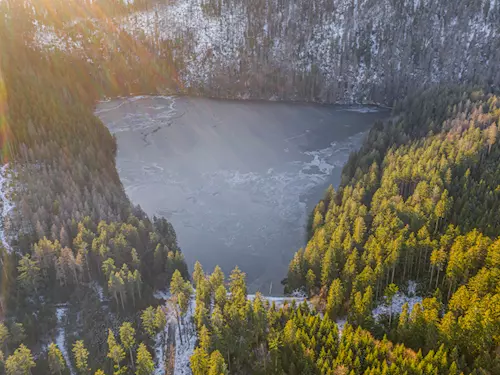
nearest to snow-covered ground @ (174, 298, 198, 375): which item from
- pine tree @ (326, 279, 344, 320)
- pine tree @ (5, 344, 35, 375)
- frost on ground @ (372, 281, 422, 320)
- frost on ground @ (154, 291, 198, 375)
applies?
frost on ground @ (154, 291, 198, 375)

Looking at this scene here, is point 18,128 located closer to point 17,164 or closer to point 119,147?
point 17,164

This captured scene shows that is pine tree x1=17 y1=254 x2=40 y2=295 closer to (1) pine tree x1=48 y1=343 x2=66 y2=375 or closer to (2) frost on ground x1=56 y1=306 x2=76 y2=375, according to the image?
(2) frost on ground x1=56 y1=306 x2=76 y2=375

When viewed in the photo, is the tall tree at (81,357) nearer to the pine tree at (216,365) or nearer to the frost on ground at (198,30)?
the pine tree at (216,365)

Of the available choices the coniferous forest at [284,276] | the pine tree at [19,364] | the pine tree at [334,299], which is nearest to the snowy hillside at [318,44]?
the coniferous forest at [284,276]

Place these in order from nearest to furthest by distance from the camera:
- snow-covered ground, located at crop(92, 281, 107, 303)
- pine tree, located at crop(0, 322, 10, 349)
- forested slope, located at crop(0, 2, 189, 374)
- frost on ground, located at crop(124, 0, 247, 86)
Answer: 1. pine tree, located at crop(0, 322, 10, 349)
2. forested slope, located at crop(0, 2, 189, 374)
3. snow-covered ground, located at crop(92, 281, 107, 303)
4. frost on ground, located at crop(124, 0, 247, 86)

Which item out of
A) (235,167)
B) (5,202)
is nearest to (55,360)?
(5,202)

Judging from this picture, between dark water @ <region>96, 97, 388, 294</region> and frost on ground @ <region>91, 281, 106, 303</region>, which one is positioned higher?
dark water @ <region>96, 97, 388, 294</region>

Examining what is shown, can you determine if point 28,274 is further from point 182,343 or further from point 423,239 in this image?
point 423,239
